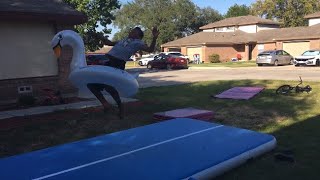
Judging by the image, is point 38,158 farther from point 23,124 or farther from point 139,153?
point 23,124

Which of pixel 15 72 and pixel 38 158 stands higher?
pixel 15 72

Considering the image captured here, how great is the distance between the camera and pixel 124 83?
813 cm

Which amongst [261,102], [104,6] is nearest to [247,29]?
[104,6]

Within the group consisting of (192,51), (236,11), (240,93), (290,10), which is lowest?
(240,93)

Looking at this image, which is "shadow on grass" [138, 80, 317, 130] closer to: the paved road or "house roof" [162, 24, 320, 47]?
the paved road

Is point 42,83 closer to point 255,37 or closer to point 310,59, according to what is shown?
point 310,59

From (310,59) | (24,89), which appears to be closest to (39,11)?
(24,89)

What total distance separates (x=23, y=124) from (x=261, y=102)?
21.7 feet

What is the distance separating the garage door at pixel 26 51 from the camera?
1259cm

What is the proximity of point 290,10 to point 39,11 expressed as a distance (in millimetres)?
69515

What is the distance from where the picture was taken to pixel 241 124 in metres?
8.66

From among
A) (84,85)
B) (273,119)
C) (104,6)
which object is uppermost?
(104,6)

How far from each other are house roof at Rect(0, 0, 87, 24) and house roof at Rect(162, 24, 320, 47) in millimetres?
34018

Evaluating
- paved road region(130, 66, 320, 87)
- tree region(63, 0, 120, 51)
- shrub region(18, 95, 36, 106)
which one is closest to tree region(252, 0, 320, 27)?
tree region(63, 0, 120, 51)
